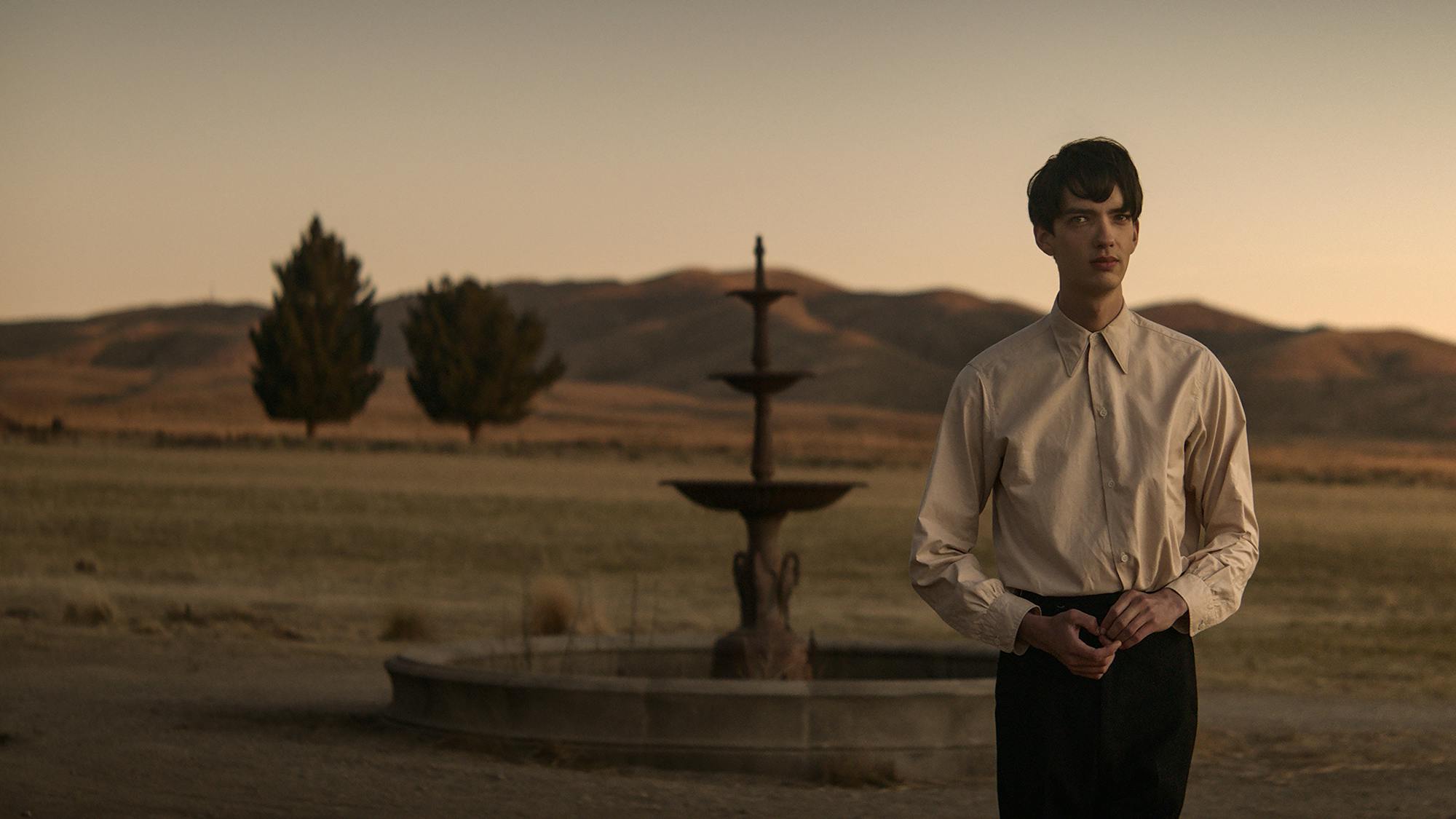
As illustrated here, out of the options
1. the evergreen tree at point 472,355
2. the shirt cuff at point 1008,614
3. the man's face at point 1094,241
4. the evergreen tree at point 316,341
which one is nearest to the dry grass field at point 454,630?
the shirt cuff at point 1008,614

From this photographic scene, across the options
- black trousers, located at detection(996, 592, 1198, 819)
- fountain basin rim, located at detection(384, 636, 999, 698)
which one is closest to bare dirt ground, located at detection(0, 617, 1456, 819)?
fountain basin rim, located at detection(384, 636, 999, 698)

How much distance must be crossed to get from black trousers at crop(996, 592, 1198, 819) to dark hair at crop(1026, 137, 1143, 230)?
2.13 feet

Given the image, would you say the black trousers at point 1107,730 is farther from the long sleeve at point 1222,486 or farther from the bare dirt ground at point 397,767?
the bare dirt ground at point 397,767

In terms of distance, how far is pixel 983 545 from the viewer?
111 feet

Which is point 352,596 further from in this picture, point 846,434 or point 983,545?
point 846,434

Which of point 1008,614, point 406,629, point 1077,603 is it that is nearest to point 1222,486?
point 1077,603

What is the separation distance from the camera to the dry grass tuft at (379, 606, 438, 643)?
688 inches

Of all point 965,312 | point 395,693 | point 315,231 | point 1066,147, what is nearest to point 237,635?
point 395,693

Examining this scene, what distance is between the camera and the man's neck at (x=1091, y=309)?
10.2 feet

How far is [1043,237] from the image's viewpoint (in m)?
3.12

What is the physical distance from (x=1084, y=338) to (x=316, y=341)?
247 feet

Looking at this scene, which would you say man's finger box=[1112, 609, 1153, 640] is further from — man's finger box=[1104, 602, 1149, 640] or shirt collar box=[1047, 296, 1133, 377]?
shirt collar box=[1047, 296, 1133, 377]

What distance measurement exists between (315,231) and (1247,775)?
71210 millimetres

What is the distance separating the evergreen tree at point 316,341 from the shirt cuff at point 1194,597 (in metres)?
74.6
